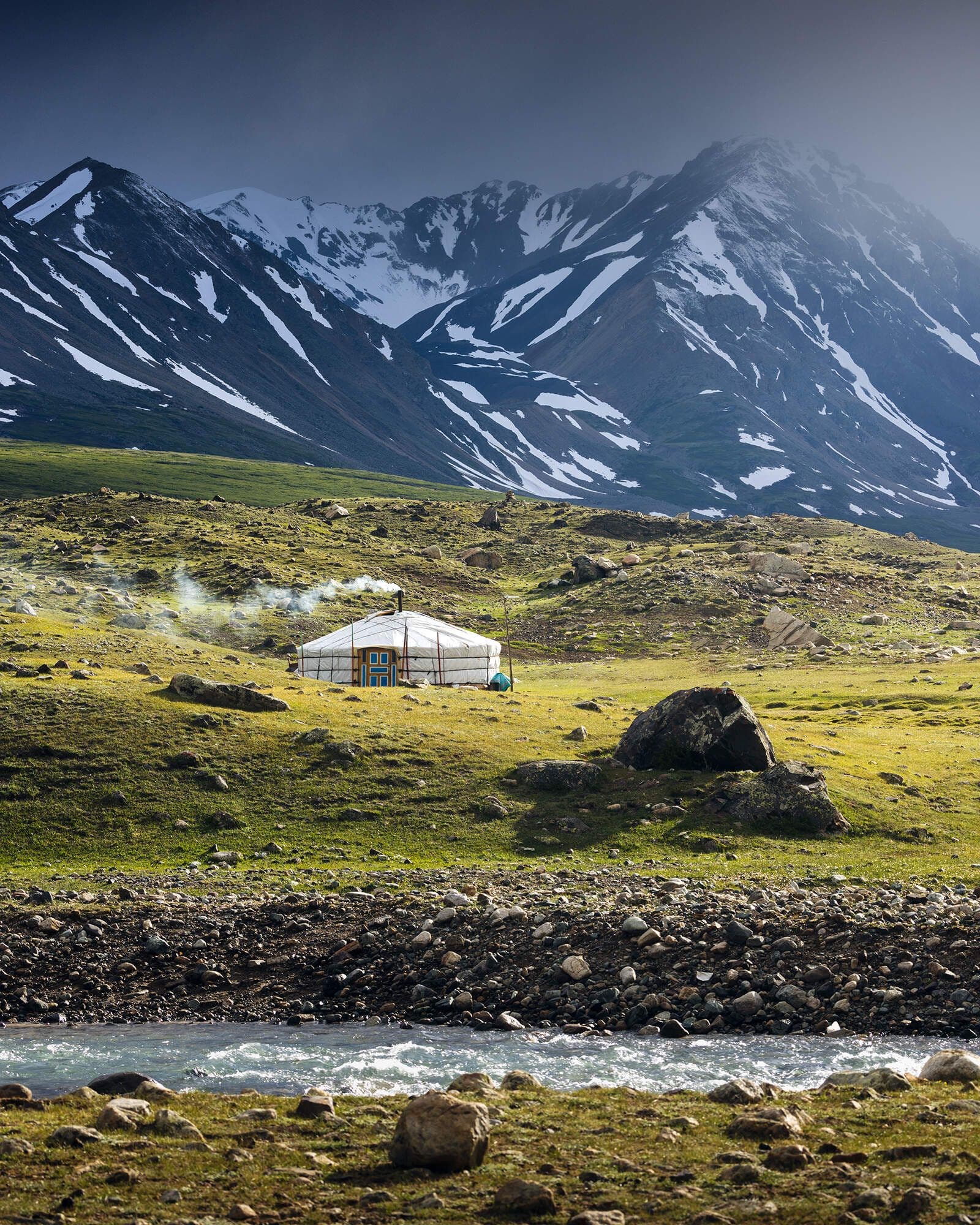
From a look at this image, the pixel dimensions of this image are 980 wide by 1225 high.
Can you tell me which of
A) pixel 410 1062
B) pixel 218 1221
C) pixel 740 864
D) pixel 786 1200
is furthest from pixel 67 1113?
pixel 740 864

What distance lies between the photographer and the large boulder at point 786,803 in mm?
35375

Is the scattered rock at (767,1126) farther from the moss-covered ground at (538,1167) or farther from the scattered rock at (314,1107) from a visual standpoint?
the scattered rock at (314,1107)

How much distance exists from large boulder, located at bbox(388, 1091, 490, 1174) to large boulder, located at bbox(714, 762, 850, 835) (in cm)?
2349

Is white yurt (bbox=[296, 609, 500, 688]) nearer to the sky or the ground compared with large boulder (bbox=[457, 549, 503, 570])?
nearer to the ground

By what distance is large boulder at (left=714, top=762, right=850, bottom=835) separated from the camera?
3538 centimetres

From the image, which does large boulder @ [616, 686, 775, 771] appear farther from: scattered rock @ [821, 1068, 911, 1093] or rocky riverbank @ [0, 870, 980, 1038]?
scattered rock @ [821, 1068, 911, 1093]

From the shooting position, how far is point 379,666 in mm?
69750

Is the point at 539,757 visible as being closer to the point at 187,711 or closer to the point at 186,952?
the point at 187,711

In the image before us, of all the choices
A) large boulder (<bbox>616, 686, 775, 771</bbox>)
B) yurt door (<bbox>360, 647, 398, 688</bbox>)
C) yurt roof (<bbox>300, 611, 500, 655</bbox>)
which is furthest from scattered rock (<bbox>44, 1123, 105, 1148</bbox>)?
yurt roof (<bbox>300, 611, 500, 655</bbox>)

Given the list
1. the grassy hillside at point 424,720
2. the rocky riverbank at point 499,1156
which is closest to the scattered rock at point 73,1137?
the rocky riverbank at point 499,1156

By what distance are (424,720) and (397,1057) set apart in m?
26.4

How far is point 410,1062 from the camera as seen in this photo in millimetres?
19641

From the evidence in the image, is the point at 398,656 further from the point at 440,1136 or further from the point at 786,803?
the point at 440,1136

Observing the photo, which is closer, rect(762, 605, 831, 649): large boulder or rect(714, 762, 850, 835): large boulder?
rect(714, 762, 850, 835): large boulder
